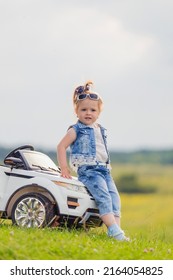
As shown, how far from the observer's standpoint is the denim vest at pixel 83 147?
11.7 metres

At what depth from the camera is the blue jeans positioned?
11422mm

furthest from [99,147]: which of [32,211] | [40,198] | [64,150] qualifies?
[32,211]

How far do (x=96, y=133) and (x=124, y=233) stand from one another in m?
1.54

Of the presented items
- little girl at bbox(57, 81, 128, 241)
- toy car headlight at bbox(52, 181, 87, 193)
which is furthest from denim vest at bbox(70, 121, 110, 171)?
toy car headlight at bbox(52, 181, 87, 193)

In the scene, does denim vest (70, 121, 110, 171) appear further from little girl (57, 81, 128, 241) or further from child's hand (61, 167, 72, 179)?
child's hand (61, 167, 72, 179)

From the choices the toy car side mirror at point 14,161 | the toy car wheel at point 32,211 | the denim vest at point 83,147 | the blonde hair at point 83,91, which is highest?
the blonde hair at point 83,91

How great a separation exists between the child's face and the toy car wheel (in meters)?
1.36

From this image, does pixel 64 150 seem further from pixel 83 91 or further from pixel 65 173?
pixel 83 91

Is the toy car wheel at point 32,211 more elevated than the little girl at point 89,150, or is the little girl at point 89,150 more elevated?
the little girl at point 89,150

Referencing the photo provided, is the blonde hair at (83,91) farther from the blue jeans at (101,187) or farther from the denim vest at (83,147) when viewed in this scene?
the blue jeans at (101,187)

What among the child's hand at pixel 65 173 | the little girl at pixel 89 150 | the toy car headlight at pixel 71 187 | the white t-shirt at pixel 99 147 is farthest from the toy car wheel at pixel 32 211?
the white t-shirt at pixel 99 147

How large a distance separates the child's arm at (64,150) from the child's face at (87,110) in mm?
247
